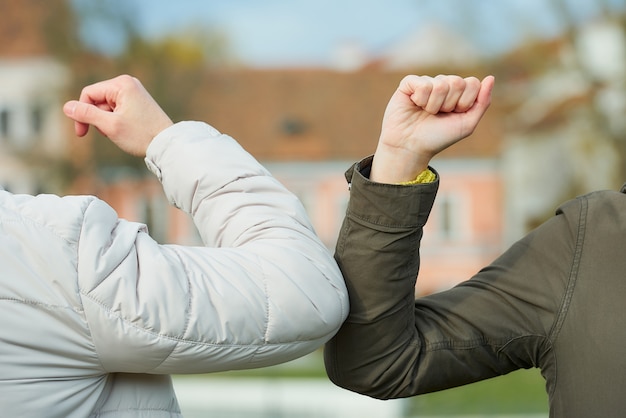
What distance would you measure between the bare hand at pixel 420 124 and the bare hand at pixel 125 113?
326 mm

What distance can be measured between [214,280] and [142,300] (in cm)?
10

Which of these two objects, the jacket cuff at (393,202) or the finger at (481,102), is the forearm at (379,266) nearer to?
the jacket cuff at (393,202)

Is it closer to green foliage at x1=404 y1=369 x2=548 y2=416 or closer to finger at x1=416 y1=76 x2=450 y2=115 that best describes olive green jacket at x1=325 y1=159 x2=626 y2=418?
finger at x1=416 y1=76 x2=450 y2=115

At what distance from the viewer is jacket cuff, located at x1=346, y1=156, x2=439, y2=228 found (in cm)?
163

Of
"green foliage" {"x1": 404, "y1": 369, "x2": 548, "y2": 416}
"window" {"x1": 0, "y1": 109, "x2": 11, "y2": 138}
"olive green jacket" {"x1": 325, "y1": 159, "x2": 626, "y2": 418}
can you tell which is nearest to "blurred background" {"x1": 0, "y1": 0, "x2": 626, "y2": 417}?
"window" {"x1": 0, "y1": 109, "x2": 11, "y2": 138}

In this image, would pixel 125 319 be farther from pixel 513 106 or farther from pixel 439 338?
pixel 513 106

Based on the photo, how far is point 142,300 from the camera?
4.50 ft

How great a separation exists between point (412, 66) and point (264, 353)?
37.1 meters

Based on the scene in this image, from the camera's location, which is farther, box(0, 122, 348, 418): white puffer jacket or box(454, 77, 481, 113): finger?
A: box(454, 77, 481, 113): finger

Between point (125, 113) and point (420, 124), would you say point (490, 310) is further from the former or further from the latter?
point (125, 113)

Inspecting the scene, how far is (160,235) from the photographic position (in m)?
35.0

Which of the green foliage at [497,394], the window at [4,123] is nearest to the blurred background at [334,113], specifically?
the window at [4,123]

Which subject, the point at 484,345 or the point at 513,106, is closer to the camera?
the point at 484,345

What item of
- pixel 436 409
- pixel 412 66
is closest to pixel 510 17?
pixel 412 66
